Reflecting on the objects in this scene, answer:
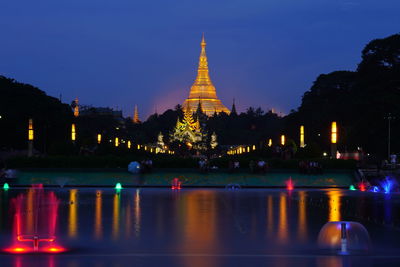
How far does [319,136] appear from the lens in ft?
321

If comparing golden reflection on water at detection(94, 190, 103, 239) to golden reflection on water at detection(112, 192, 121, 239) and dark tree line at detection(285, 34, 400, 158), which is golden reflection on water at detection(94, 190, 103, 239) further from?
dark tree line at detection(285, 34, 400, 158)

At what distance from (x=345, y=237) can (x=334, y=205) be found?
13.0 metres

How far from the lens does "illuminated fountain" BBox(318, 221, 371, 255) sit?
632 inches

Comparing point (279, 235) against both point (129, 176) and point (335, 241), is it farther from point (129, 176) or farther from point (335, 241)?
point (129, 176)

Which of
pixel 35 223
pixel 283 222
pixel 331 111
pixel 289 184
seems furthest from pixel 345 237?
pixel 331 111

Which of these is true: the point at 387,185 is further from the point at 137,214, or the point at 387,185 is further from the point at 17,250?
the point at 17,250

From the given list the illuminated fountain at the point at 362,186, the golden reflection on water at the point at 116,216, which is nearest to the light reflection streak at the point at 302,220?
the golden reflection on water at the point at 116,216

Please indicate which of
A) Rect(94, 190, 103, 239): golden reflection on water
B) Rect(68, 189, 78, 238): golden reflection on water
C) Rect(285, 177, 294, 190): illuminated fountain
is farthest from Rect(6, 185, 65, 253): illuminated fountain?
Rect(285, 177, 294, 190): illuminated fountain

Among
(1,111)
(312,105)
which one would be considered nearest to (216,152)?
(312,105)

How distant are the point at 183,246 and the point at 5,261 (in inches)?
157

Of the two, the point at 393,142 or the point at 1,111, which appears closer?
the point at 393,142

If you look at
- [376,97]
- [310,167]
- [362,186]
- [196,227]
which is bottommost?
[196,227]

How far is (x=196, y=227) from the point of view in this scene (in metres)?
20.9

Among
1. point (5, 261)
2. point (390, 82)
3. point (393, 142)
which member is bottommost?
point (5, 261)
